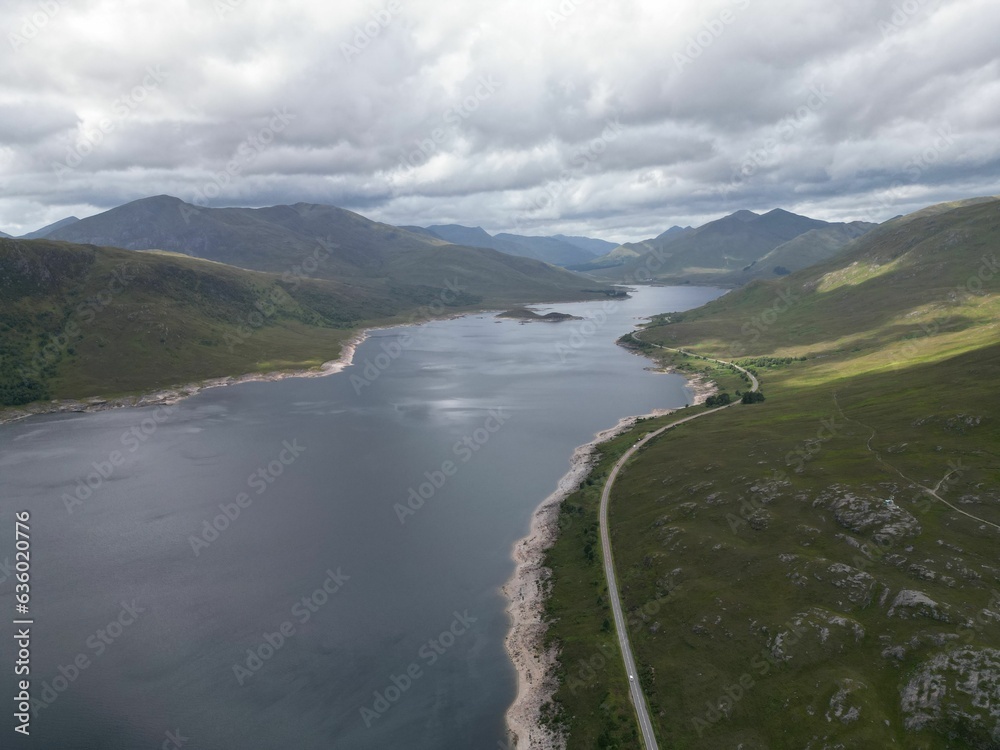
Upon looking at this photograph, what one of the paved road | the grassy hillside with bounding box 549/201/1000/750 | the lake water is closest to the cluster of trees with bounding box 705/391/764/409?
the grassy hillside with bounding box 549/201/1000/750

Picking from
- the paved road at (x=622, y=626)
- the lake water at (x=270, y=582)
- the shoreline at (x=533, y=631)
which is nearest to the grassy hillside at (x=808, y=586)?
the paved road at (x=622, y=626)

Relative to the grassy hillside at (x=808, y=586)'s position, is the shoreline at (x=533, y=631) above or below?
below

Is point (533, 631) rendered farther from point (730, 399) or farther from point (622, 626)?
point (730, 399)

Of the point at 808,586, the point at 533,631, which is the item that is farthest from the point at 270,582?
the point at 808,586

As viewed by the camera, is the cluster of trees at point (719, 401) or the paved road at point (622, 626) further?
the cluster of trees at point (719, 401)

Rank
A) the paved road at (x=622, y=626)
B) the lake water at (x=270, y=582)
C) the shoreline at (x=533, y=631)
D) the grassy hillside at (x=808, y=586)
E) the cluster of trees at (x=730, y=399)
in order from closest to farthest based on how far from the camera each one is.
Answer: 1. the grassy hillside at (x=808, y=586)
2. the paved road at (x=622, y=626)
3. the shoreline at (x=533, y=631)
4. the lake water at (x=270, y=582)
5. the cluster of trees at (x=730, y=399)

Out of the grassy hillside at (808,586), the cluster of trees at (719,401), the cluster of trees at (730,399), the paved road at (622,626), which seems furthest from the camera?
the cluster of trees at (719,401)

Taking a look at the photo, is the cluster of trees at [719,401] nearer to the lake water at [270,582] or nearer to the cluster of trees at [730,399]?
the cluster of trees at [730,399]

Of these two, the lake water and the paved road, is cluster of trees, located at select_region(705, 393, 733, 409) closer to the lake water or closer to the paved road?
the lake water
